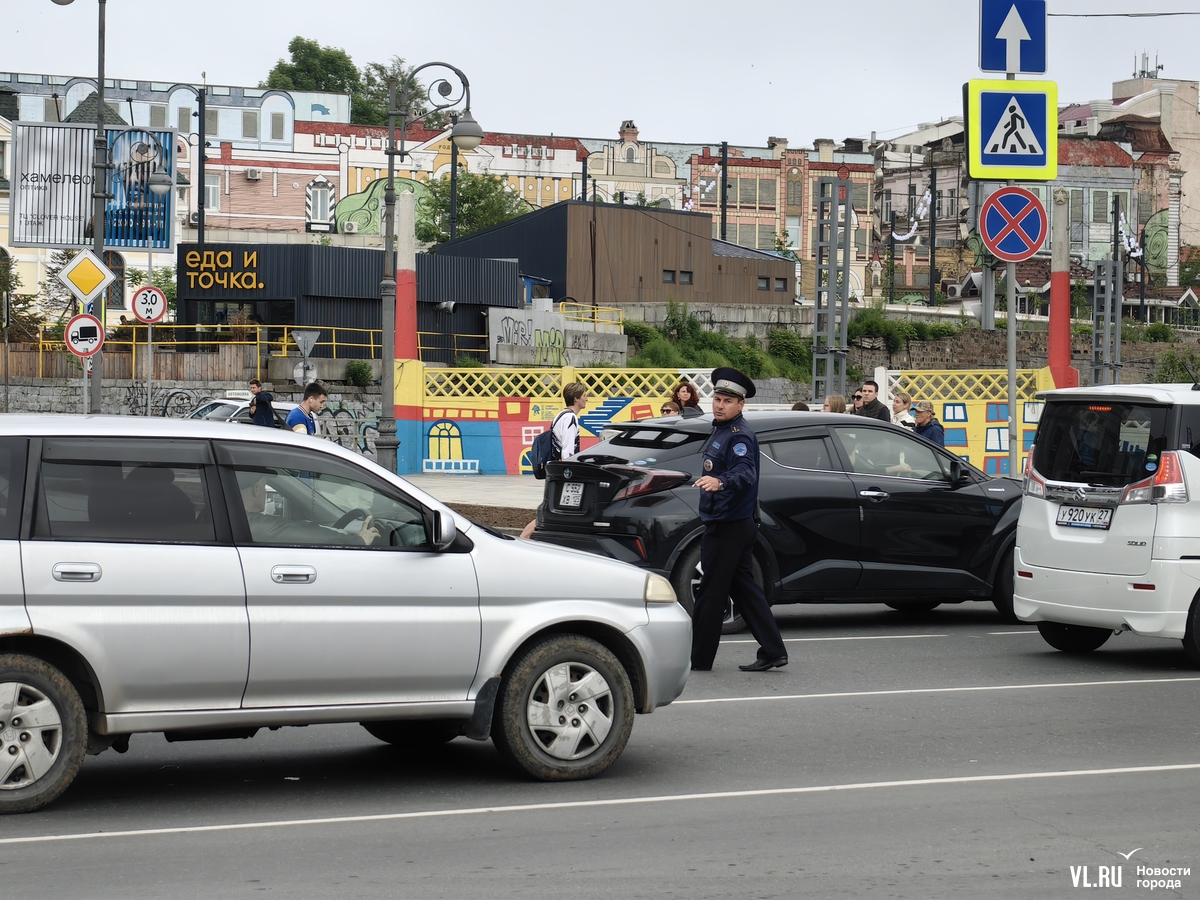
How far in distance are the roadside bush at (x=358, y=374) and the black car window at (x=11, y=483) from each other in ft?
113

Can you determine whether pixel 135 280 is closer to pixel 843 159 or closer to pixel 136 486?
pixel 843 159

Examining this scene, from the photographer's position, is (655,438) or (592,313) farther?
(592,313)

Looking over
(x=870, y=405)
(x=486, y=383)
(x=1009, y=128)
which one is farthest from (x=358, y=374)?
(x=1009, y=128)

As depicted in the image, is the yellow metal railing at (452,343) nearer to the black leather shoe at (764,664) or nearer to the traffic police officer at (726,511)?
the black leather shoe at (764,664)

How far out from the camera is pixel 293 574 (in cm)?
640

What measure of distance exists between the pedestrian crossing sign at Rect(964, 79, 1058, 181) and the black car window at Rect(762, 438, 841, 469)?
464 centimetres

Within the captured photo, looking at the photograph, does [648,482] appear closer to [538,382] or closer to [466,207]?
[538,382]

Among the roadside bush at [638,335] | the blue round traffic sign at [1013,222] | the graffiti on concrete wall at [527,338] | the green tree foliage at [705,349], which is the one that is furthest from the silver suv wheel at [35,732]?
the roadside bush at [638,335]

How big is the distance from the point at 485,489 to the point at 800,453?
52.4 ft

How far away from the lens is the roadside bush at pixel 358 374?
40.3 meters

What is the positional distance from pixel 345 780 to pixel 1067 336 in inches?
1041

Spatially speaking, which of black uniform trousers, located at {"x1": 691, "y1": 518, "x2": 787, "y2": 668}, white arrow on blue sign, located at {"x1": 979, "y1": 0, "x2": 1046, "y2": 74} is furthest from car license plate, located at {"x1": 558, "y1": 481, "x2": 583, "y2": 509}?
white arrow on blue sign, located at {"x1": 979, "y1": 0, "x2": 1046, "y2": 74}

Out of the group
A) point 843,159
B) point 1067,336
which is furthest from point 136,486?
point 843,159

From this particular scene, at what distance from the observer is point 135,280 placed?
6700 cm
